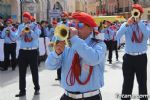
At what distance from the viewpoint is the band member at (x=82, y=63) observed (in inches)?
171

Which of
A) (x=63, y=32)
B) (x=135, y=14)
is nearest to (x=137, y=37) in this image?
(x=135, y=14)

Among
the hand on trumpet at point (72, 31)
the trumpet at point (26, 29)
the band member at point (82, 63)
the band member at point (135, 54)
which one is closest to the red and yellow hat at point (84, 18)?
the band member at point (82, 63)

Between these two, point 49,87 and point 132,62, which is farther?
point 49,87

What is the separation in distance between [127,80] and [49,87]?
3.55 metres

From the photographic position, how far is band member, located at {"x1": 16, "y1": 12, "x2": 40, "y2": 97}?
9.18m

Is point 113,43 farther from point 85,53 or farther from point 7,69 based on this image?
point 85,53

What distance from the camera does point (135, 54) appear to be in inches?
293

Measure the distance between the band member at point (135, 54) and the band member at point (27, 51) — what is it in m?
2.58

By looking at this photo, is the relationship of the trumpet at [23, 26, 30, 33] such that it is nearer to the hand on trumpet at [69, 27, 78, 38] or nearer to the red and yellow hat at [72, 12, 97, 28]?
the red and yellow hat at [72, 12, 97, 28]

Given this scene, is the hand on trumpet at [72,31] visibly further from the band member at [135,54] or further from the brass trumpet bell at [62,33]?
the band member at [135,54]

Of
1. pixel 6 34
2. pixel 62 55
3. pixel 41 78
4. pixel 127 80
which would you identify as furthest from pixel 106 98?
pixel 6 34

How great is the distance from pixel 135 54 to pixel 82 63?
10.4 ft

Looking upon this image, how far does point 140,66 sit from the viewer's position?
24.1 ft

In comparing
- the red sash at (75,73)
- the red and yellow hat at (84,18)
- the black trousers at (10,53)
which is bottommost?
the black trousers at (10,53)
